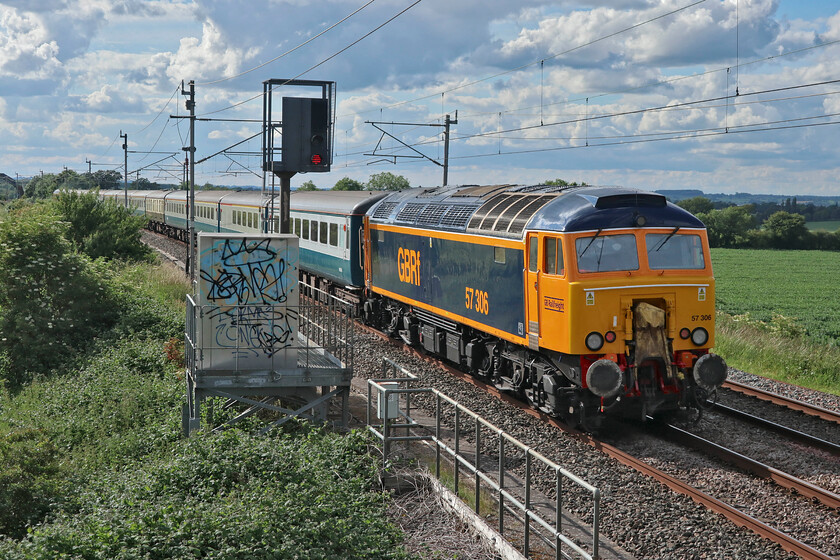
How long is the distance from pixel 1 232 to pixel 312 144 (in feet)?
26.5

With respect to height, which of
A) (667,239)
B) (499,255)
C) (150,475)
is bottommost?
(150,475)

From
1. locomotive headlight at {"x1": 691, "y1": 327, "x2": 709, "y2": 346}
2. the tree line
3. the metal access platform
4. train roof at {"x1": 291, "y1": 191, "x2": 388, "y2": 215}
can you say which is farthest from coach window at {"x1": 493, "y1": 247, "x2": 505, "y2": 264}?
the tree line

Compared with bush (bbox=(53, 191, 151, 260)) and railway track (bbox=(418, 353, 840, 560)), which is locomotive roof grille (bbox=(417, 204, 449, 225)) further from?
bush (bbox=(53, 191, 151, 260))

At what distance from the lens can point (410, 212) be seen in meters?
18.7

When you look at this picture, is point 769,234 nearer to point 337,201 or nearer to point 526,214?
point 337,201

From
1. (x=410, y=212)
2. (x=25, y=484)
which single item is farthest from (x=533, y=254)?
(x=25, y=484)

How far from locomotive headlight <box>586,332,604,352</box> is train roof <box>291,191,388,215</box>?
37.0 feet

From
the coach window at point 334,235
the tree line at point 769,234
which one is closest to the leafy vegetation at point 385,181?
the tree line at point 769,234

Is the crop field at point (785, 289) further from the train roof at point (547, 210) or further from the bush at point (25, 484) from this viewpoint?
the bush at point (25, 484)

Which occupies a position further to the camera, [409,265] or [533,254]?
[409,265]

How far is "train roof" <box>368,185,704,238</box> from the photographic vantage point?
486 inches

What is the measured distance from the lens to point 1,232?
2045 cm

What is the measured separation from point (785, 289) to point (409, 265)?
112ft

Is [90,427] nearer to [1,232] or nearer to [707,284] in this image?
[1,232]
